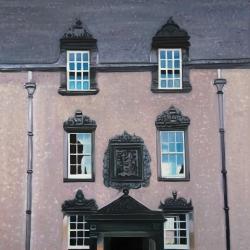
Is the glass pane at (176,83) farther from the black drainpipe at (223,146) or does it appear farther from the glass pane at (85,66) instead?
the glass pane at (85,66)

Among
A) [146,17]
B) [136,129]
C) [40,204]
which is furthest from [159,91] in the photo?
[40,204]

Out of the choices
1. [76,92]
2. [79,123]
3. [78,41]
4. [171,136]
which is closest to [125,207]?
[171,136]

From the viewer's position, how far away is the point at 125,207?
1747 cm

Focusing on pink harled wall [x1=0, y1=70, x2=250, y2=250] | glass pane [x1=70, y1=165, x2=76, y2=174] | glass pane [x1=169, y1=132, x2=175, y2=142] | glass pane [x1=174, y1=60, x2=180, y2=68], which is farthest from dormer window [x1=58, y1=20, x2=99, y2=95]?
glass pane [x1=169, y1=132, x2=175, y2=142]

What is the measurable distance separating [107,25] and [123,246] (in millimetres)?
8046

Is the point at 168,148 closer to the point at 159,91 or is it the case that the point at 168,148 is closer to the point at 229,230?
the point at 159,91

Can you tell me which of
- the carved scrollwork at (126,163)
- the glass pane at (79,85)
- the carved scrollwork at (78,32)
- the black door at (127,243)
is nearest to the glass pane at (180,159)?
the carved scrollwork at (126,163)

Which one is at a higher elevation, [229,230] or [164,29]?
[164,29]

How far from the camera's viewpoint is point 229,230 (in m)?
17.6

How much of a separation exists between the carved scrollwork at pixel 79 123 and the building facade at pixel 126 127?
0.12 feet

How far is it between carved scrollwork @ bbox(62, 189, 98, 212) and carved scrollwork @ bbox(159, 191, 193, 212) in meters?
2.27

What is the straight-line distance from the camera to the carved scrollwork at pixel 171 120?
18.3 meters

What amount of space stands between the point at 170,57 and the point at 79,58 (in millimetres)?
3214

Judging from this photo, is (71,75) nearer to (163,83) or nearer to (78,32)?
(78,32)
